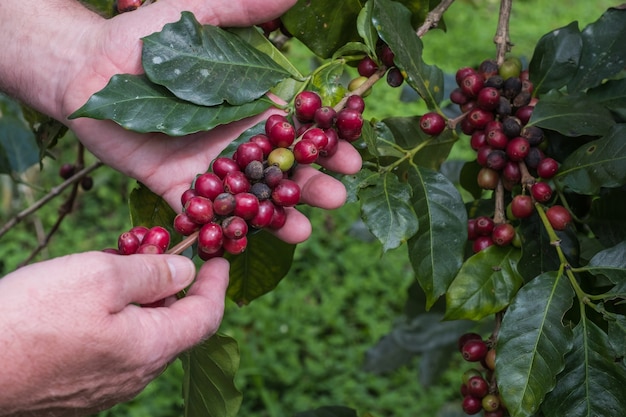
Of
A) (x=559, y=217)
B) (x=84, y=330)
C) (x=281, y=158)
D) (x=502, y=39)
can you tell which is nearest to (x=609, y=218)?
(x=559, y=217)

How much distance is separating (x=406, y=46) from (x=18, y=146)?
143 centimetres

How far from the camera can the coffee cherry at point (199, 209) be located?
1.19m

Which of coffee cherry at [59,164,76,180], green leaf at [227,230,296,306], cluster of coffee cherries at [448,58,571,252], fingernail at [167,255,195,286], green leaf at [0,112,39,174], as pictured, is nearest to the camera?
fingernail at [167,255,195,286]

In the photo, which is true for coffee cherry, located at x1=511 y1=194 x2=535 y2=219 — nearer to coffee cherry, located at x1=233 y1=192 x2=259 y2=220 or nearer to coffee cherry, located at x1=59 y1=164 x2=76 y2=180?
coffee cherry, located at x1=233 y1=192 x2=259 y2=220

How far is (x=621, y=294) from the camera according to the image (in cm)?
125

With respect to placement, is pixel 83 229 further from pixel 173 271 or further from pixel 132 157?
pixel 173 271

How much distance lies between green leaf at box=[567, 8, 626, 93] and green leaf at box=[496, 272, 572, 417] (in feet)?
1.60

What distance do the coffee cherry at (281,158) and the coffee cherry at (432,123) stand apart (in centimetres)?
33

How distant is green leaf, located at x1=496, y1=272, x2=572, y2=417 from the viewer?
1.20 metres

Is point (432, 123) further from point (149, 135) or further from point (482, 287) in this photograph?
point (149, 135)

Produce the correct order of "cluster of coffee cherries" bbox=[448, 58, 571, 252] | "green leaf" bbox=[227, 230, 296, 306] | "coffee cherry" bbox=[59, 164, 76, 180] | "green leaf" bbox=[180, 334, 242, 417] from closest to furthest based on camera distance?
"green leaf" bbox=[180, 334, 242, 417] → "cluster of coffee cherries" bbox=[448, 58, 571, 252] → "green leaf" bbox=[227, 230, 296, 306] → "coffee cherry" bbox=[59, 164, 76, 180]

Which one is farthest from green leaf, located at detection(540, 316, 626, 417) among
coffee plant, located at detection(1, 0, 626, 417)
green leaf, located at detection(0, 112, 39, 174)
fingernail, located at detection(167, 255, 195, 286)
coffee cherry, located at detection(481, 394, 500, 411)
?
green leaf, located at detection(0, 112, 39, 174)

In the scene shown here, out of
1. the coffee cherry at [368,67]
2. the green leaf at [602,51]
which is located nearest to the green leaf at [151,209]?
the coffee cherry at [368,67]

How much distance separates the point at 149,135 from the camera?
5.09 feet
